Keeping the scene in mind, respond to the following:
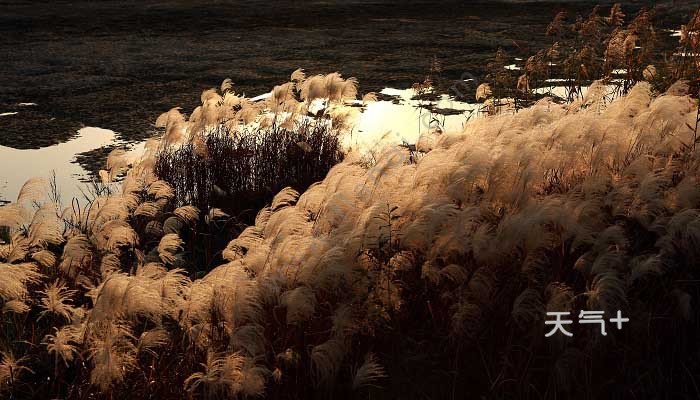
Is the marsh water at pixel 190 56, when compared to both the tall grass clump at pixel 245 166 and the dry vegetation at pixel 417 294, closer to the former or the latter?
the tall grass clump at pixel 245 166

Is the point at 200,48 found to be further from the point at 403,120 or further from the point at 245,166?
the point at 245,166

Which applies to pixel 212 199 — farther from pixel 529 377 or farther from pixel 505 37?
pixel 505 37

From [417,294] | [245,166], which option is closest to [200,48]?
[245,166]

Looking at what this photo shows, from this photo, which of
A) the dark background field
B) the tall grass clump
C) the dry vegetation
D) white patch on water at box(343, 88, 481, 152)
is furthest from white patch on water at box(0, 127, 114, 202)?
the dry vegetation

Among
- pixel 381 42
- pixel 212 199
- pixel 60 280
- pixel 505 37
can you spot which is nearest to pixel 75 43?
pixel 381 42

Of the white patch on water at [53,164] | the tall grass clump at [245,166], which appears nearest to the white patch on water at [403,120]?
the tall grass clump at [245,166]

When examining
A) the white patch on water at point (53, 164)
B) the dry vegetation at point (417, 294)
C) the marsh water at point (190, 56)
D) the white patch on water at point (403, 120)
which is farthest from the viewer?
the marsh water at point (190, 56)

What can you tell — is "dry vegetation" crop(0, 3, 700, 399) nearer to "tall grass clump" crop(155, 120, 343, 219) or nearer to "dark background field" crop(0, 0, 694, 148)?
"tall grass clump" crop(155, 120, 343, 219)

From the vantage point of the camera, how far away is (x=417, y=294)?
3.39 metres

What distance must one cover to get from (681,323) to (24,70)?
873cm

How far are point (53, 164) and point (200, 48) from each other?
5816mm

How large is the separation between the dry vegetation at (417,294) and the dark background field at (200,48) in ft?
13.6

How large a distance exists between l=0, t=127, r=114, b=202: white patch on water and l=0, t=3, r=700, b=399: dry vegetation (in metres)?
2.26

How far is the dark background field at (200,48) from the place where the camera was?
8.24 meters
